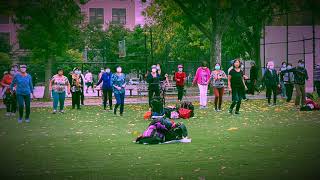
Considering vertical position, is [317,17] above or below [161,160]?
above

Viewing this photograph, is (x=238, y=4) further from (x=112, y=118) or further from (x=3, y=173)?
(x=3, y=173)

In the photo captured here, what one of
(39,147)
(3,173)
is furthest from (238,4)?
(3,173)

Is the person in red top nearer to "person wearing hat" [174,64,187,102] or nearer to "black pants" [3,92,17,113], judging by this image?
"person wearing hat" [174,64,187,102]

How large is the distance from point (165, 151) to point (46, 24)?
817 inches

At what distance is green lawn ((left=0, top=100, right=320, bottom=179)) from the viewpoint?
9.10m

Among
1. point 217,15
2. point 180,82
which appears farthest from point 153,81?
point 217,15

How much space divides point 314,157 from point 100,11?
70316 mm

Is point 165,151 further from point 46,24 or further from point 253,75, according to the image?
point 46,24

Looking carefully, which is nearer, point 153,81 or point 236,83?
point 236,83

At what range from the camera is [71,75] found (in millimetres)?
25281

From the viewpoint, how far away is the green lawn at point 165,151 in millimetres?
9102

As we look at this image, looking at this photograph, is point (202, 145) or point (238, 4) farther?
point (238, 4)

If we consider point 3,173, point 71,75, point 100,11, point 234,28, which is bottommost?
point 3,173

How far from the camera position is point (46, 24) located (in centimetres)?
3070
